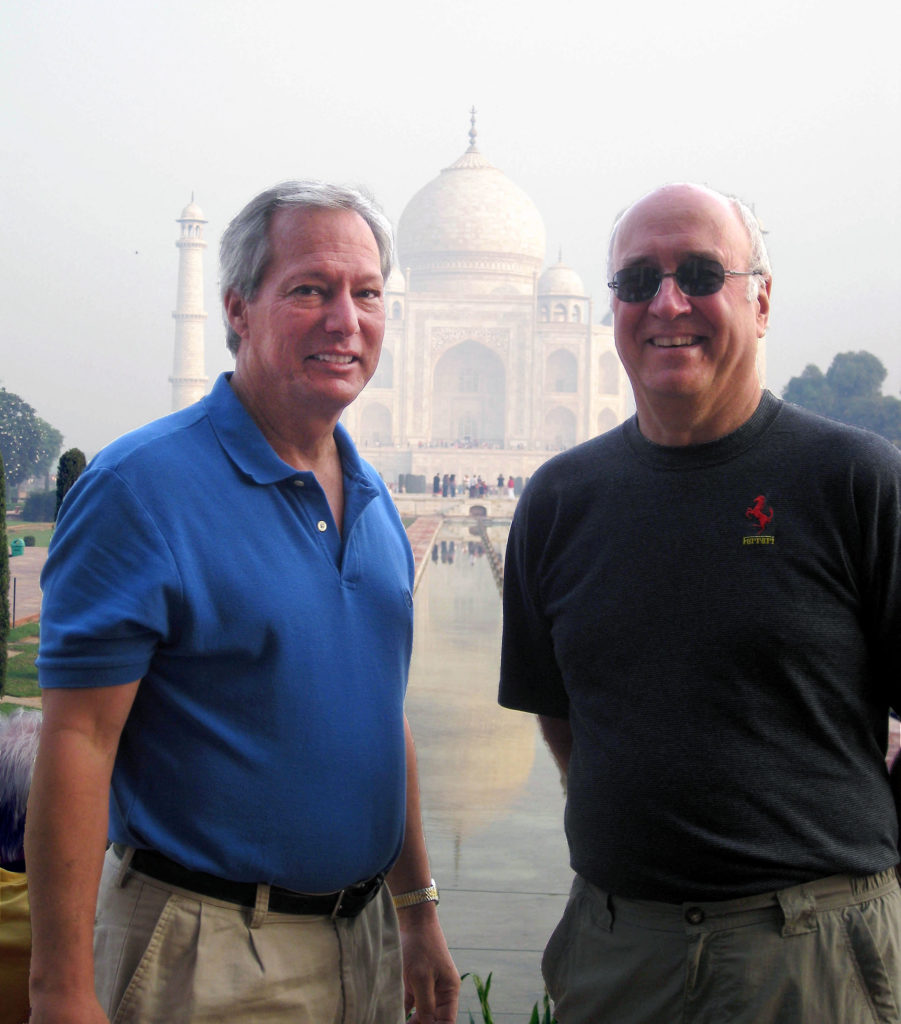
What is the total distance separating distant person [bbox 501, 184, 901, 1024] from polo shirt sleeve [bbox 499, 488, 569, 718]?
82 mm

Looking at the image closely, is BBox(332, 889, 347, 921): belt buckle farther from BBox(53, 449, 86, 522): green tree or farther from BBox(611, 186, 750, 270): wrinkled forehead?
BBox(53, 449, 86, 522): green tree

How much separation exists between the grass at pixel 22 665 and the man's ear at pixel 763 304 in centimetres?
365

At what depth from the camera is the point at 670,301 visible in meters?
1.26

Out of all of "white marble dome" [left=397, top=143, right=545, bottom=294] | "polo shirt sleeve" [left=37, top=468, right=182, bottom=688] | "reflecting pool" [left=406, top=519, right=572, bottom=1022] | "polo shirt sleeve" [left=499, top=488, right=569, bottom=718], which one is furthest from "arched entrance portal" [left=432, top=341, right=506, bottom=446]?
"polo shirt sleeve" [left=37, top=468, right=182, bottom=688]

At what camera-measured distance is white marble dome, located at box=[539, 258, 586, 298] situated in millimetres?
32031

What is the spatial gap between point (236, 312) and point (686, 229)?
0.48 metres

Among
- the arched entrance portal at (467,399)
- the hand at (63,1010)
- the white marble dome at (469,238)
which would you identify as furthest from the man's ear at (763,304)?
the white marble dome at (469,238)

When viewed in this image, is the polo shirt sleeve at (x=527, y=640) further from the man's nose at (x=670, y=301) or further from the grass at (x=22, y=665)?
the grass at (x=22, y=665)

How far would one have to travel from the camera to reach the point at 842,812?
117 centimetres

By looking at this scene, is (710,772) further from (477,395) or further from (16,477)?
(477,395)

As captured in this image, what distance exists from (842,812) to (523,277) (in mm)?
30326

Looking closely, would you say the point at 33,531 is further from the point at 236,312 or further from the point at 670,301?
the point at 670,301

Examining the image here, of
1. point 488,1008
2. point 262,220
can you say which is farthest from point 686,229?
point 488,1008

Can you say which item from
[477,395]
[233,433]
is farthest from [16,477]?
[233,433]
